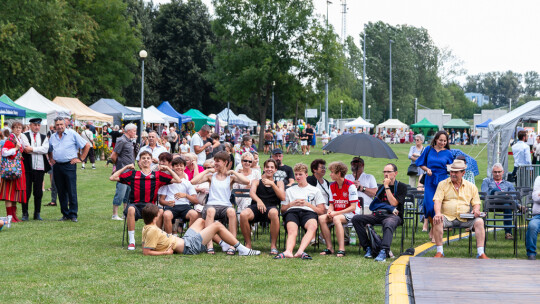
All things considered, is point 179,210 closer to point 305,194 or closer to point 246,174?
point 246,174

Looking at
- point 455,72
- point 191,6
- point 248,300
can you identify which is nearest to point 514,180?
point 248,300

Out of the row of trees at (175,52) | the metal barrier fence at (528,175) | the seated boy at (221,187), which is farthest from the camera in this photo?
the row of trees at (175,52)

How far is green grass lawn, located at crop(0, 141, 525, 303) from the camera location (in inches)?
273

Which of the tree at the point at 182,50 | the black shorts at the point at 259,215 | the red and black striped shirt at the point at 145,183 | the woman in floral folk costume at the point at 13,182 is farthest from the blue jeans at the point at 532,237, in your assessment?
the tree at the point at 182,50

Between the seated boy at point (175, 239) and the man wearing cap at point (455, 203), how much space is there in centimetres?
252

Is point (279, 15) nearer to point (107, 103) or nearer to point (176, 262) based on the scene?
point (107, 103)

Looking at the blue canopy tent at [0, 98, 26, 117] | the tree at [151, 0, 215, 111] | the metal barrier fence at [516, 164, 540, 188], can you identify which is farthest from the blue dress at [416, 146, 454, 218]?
the tree at [151, 0, 215, 111]

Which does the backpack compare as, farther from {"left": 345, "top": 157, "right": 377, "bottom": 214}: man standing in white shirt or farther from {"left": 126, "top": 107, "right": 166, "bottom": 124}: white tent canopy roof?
{"left": 126, "top": 107, "right": 166, "bottom": 124}: white tent canopy roof

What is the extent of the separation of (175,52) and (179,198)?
182 ft

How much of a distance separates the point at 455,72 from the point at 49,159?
323ft

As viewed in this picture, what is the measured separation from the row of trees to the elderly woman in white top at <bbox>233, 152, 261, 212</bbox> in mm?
31558

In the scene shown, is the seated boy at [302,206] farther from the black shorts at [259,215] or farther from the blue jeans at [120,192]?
the blue jeans at [120,192]

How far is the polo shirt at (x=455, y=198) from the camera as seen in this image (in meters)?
9.88

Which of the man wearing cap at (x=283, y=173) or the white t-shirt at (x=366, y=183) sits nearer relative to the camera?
the white t-shirt at (x=366, y=183)
